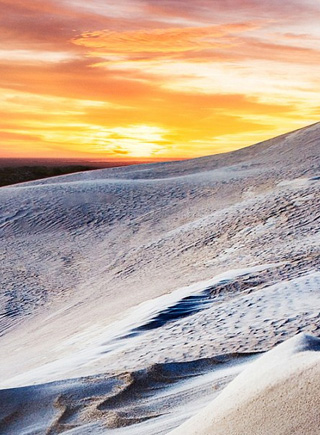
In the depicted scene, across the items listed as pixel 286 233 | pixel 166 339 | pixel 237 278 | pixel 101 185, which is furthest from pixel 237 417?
pixel 101 185

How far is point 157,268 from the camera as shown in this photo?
367 inches

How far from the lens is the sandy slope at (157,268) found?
15.1 ft

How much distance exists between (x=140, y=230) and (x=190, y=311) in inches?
274

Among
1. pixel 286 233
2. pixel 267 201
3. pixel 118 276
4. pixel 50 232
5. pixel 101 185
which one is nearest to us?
pixel 286 233

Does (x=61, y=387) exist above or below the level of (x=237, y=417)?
below

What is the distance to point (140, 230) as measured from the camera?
12.5m

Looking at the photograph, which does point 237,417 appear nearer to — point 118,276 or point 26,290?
point 118,276

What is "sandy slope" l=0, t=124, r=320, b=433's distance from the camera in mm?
4609

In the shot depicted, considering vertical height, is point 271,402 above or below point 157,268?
above

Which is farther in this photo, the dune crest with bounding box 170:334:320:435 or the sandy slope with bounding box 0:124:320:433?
the sandy slope with bounding box 0:124:320:433

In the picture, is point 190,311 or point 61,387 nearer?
point 61,387

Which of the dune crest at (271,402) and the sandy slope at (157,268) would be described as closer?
the dune crest at (271,402)

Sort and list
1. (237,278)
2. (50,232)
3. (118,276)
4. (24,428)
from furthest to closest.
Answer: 1. (50,232)
2. (118,276)
3. (237,278)
4. (24,428)

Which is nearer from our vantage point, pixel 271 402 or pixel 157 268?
pixel 271 402
